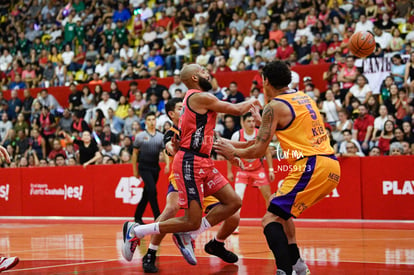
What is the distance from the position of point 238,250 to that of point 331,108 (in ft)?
26.3

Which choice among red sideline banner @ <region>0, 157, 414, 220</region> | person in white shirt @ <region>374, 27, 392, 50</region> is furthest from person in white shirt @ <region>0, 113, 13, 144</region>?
person in white shirt @ <region>374, 27, 392, 50</region>

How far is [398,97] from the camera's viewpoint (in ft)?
54.2

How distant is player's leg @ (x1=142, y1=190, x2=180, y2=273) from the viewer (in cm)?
818

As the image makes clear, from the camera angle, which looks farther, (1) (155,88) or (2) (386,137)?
(1) (155,88)

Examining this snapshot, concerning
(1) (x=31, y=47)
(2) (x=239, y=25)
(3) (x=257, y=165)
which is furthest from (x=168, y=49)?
(3) (x=257, y=165)

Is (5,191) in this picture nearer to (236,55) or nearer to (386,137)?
(236,55)

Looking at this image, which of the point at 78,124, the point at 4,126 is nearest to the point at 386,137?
the point at 78,124

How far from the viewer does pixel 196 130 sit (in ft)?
26.3

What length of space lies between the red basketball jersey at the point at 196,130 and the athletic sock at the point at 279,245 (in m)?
1.72

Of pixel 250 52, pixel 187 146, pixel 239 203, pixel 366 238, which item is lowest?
pixel 366 238

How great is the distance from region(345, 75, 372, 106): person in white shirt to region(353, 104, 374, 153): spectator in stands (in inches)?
30.1

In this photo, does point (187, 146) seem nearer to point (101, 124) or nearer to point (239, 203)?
point (239, 203)

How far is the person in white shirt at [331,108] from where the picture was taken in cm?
1730

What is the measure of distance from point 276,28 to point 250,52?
1.10 metres
